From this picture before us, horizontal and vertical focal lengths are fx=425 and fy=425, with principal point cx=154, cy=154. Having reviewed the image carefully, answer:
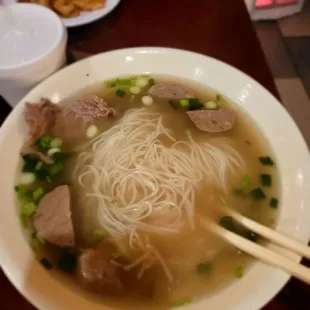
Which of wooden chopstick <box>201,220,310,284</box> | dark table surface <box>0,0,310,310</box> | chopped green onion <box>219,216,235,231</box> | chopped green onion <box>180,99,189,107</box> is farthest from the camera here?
dark table surface <box>0,0,310,310</box>

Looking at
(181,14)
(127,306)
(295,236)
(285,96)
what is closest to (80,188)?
(127,306)

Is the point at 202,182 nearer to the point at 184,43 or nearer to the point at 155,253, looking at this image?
the point at 155,253

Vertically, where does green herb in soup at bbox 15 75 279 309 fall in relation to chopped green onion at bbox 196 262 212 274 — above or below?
above

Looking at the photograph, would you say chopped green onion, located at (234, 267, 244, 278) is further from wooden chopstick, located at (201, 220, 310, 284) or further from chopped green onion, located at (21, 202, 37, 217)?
chopped green onion, located at (21, 202, 37, 217)

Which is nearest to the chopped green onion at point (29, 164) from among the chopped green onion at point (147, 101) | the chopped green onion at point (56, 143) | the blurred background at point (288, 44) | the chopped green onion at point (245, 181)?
the chopped green onion at point (56, 143)

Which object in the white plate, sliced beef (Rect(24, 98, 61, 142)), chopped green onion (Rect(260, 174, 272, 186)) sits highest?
the white plate

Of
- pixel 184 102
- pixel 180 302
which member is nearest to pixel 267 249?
pixel 180 302

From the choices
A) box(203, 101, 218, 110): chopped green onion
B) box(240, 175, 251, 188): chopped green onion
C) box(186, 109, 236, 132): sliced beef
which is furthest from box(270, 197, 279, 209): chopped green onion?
box(203, 101, 218, 110): chopped green onion

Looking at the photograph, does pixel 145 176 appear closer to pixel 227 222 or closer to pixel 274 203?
pixel 227 222

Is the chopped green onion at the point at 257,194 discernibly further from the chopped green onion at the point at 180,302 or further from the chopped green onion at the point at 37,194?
the chopped green onion at the point at 37,194
